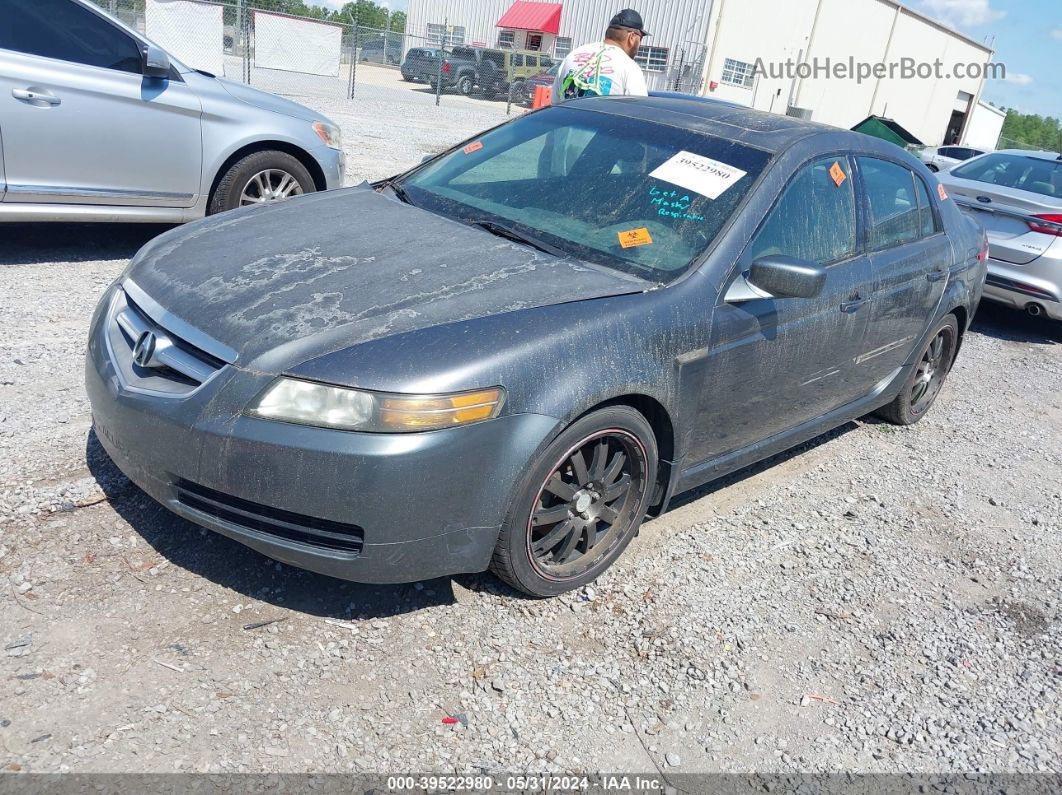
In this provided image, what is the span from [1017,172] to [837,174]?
18.6 ft

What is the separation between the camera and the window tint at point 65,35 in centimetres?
537

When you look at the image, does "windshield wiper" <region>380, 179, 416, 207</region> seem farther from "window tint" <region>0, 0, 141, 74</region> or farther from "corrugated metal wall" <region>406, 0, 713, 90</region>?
"corrugated metal wall" <region>406, 0, 713, 90</region>

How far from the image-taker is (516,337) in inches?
107

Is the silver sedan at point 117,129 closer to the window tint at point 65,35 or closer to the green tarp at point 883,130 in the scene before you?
the window tint at point 65,35

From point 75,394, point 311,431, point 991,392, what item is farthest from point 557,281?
point 991,392

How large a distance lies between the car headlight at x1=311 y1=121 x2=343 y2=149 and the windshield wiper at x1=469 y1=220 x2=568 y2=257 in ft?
11.6

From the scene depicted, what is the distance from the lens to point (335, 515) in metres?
2.53

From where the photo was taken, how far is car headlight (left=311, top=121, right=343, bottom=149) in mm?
6594

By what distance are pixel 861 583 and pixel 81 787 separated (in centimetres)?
287

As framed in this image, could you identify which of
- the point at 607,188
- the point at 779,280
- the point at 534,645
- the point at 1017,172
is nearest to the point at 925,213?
the point at 779,280

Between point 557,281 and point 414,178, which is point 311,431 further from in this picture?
point 414,178

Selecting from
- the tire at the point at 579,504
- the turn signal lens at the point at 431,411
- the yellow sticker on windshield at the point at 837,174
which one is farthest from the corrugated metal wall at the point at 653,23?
the turn signal lens at the point at 431,411

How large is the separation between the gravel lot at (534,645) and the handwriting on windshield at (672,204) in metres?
1.31

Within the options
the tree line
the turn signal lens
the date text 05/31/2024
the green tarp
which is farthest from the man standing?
the tree line
